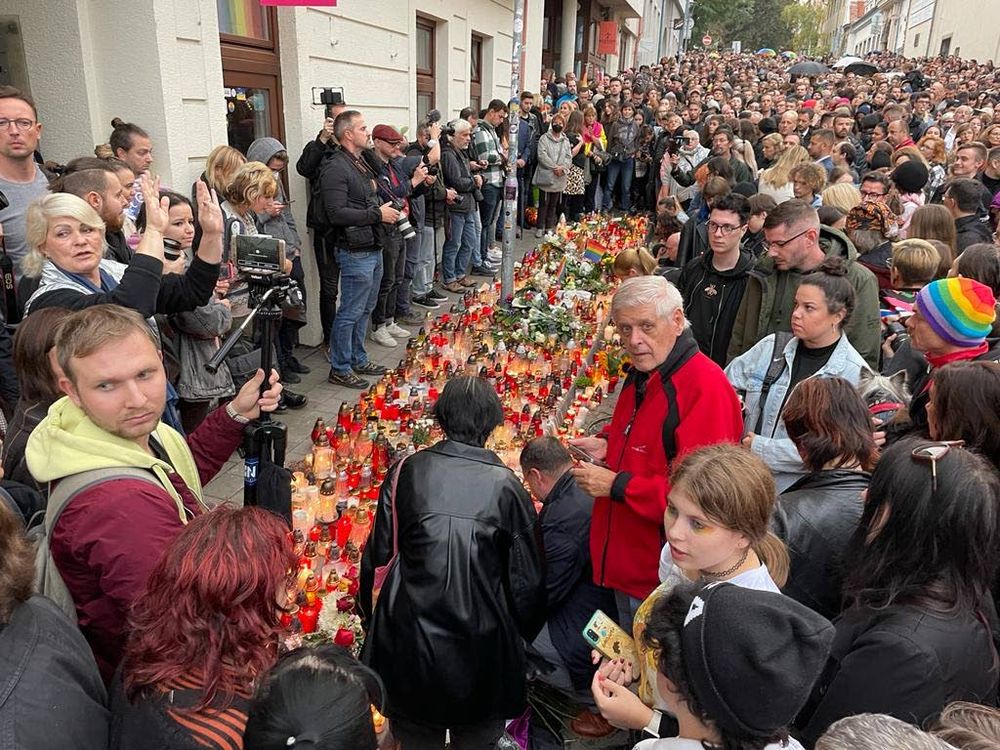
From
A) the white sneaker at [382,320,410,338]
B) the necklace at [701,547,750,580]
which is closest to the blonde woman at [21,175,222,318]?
the necklace at [701,547,750,580]

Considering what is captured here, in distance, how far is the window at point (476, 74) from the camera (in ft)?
35.9

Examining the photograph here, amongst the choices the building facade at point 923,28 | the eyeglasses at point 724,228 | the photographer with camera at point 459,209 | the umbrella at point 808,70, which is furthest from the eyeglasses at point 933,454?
the building facade at point 923,28

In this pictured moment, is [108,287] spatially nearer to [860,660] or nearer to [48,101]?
[48,101]

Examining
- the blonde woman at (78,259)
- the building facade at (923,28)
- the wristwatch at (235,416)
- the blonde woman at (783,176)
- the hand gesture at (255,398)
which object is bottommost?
the wristwatch at (235,416)

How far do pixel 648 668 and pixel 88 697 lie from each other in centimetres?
127

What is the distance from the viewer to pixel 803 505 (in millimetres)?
2160

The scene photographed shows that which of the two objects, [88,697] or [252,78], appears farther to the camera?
[252,78]

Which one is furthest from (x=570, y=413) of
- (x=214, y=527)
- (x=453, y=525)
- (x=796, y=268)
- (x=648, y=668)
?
(x=214, y=527)

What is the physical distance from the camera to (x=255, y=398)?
2.36 m

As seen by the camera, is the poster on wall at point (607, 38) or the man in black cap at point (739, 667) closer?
the man in black cap at point (739, 667)

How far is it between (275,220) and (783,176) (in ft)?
15.0

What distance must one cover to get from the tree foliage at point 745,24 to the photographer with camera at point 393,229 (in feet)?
176

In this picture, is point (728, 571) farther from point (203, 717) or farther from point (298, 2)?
point (298, 2)

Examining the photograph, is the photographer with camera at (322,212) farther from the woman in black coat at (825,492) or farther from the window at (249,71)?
the woman in black coat at (825,492)
